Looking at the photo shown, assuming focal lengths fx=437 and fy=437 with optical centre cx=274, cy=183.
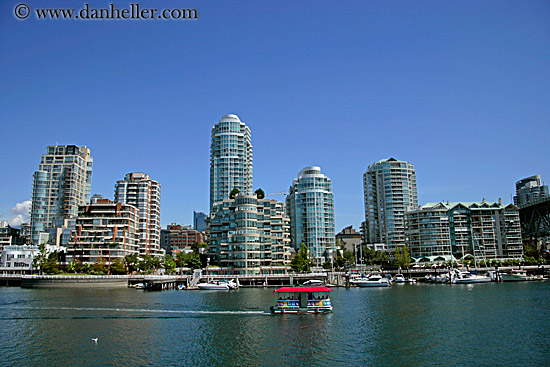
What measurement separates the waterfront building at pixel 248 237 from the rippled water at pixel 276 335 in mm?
71227

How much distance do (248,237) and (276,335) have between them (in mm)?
101649

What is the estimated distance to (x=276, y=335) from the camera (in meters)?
55.4

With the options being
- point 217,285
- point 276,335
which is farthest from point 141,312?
point 217,285

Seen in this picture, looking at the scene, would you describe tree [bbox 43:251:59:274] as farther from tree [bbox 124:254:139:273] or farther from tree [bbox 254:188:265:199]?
tree [bbox 254:188:265:199]

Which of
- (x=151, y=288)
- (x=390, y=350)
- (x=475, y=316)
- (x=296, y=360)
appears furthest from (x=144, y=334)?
(x=151, y=288)

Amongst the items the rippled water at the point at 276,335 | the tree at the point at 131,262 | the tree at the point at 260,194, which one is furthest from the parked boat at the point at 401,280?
the tree at the point at 131,262

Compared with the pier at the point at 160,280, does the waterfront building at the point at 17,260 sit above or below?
above

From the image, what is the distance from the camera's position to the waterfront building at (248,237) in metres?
156

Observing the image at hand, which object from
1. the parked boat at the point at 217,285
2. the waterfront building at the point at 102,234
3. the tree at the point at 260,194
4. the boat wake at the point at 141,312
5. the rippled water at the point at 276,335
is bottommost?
the rippled water at the point at 276,335

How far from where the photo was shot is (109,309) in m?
78.5

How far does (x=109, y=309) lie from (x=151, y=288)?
61.0m

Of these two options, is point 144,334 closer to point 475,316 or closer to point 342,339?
point 342,339

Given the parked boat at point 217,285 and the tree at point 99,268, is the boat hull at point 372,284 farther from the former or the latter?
the tree at point 99,268

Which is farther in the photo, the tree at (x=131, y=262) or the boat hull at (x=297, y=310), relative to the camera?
the tree at (x=131, y=262)
